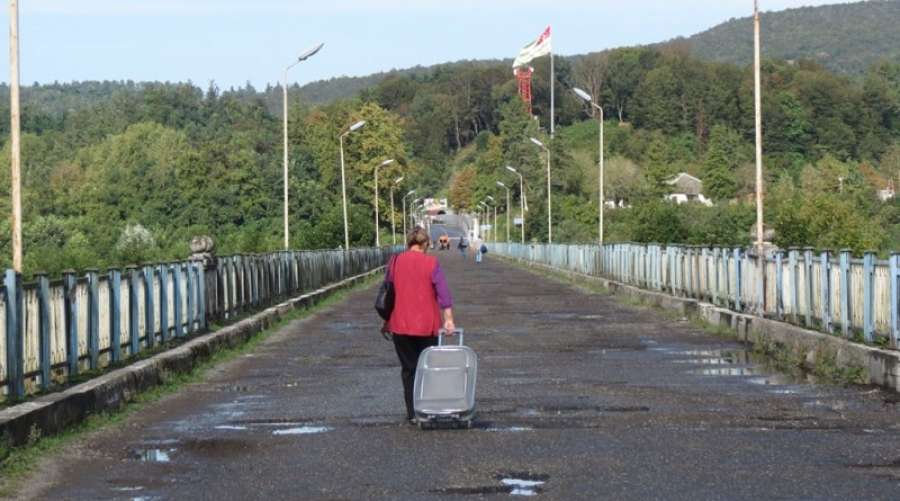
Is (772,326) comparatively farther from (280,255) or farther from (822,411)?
(280,255)

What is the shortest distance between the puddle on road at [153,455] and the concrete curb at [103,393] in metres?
0.86

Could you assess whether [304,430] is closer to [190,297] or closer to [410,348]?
[410,348]

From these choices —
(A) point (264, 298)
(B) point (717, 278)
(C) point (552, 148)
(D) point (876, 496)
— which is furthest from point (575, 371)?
(C) point (552, 148)

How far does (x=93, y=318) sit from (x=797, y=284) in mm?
10082

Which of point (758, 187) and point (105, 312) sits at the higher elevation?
point (758, 187)

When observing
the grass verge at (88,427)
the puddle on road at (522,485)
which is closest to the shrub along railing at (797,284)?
the puddle on road at (522,485)

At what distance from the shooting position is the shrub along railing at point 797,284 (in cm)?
1572

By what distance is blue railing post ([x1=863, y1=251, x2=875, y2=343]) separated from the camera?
52.0 ft

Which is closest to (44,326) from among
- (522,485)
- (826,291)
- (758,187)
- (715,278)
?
(522,485)

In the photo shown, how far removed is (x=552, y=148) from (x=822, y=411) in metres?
138

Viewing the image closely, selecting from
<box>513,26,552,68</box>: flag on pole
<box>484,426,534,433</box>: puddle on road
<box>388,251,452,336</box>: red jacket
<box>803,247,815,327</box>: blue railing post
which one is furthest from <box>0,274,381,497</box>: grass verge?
<box>513,26,552,68</box>: flag on pole

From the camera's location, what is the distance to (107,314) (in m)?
15.2

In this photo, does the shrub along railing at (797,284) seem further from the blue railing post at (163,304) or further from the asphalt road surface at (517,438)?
the blue railing post at (163,304)

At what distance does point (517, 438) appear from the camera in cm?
1063
